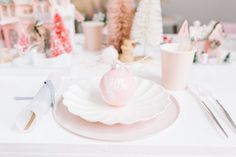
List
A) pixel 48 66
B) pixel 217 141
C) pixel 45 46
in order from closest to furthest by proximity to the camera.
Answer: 1. pixel 217 141
2. pixel 48 66
3. pixel 45 46

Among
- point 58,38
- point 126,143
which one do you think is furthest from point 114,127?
point 58,38

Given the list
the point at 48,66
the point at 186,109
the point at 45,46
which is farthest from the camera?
the point at 45,46

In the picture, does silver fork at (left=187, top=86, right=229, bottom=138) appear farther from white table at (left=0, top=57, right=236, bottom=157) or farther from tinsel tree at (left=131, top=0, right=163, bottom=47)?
tinsel tree at (left=131, top=0, right=163, bottom=47)

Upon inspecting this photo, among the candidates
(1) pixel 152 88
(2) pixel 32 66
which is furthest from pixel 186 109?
(2) pixel 32 66

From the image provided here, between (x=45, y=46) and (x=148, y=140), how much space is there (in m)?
0.56

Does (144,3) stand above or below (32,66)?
above

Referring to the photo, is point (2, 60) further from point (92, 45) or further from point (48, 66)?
point (92, 45)

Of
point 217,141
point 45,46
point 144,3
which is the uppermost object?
point 144,3

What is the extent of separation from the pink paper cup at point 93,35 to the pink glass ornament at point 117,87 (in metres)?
0.42

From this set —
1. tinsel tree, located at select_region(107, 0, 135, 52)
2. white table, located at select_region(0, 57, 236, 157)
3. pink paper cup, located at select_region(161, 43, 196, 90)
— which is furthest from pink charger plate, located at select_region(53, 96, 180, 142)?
tinsel tree, located at select_region(107, 0, 135, 52)

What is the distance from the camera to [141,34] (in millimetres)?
912

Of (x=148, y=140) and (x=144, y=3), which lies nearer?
(x=148, y=140)

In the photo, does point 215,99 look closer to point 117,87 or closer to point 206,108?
point 206,108

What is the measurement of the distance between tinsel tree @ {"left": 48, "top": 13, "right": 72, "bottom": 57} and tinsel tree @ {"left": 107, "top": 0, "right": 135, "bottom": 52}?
16 cm
